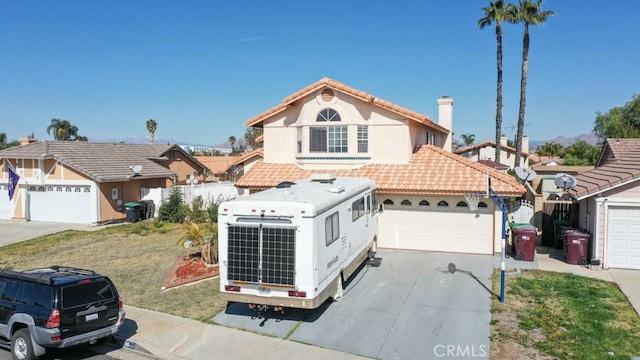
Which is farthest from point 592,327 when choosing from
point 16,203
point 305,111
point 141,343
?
point 16,203

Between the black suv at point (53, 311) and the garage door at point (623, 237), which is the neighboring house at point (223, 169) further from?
the black suv at point (53, 311)

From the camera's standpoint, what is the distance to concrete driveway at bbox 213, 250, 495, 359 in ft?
29.1

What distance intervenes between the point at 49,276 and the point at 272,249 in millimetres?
4180

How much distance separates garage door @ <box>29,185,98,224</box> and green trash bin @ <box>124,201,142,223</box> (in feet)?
5.30

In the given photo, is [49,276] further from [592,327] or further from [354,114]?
[354,114]

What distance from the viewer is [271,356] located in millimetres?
8539

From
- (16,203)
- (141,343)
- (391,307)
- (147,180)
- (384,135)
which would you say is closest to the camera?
(141,343)

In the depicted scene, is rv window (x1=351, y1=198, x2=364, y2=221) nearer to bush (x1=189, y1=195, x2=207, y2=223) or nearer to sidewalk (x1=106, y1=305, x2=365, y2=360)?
sidewalk (x1=106, y1=305, x2=365, y2=360)

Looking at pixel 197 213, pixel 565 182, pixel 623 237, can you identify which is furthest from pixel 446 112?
pixel 197 213

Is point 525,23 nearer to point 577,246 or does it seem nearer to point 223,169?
point 577,246

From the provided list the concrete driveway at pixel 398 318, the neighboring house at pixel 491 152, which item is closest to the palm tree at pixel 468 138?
the neighboring house at pixel 491 152

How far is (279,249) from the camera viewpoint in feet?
31.1

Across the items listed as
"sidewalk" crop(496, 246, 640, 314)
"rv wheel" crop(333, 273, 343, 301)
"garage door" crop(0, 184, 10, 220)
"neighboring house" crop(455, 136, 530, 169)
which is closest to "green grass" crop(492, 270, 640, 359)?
"sidewalk" crop(496, 246, 640, 314)

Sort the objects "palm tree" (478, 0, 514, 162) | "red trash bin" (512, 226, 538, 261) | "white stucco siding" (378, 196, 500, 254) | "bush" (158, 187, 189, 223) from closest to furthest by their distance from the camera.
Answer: "red trash bin" (512, 226, 538, 261)
"white stucco siding" (378, 196, 500, 254)
"bush" (158, 187, 189, 223)
"palm tree" (478, 0, 514, 162)
